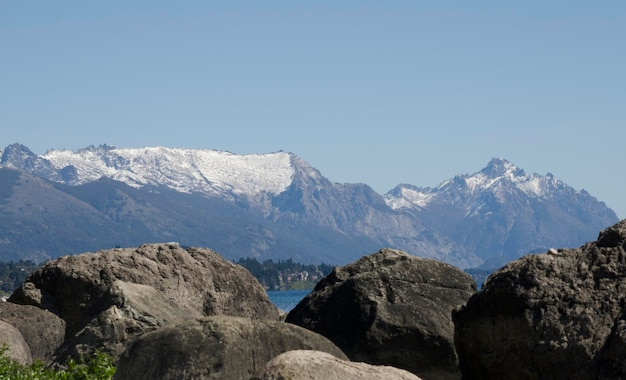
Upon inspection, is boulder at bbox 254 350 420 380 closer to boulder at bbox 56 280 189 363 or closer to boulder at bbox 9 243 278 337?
boulder at bbox 56 280 189 363

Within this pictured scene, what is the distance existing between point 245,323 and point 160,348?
3.58 feet

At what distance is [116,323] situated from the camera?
1758cm

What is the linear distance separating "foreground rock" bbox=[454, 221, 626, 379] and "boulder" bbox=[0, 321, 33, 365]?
26.5ft

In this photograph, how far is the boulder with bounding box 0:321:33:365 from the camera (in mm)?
18984

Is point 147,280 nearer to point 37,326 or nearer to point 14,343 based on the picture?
point 37,326

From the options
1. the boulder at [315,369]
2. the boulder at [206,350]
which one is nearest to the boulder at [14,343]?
the boulder at [206,350]

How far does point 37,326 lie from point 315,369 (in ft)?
39.2

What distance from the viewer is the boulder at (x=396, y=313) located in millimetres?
19000

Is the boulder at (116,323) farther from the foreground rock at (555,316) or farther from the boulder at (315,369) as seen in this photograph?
the boulder at (315,369)

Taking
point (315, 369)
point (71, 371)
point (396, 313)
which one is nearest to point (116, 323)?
point (71, 371)

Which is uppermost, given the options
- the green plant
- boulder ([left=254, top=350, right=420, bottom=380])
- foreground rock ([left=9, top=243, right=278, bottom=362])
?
foreground rock ([left=9, top=243, right=278, bottom=362])

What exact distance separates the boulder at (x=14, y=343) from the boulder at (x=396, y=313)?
4.79 metres

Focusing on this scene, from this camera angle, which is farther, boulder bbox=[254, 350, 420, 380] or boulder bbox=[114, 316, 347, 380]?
boulder bbox=[114, 316, 347, 380]

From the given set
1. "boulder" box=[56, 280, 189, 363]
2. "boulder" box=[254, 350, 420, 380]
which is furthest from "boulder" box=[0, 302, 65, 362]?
"boulder" box=[254, 350, 420, 380]
